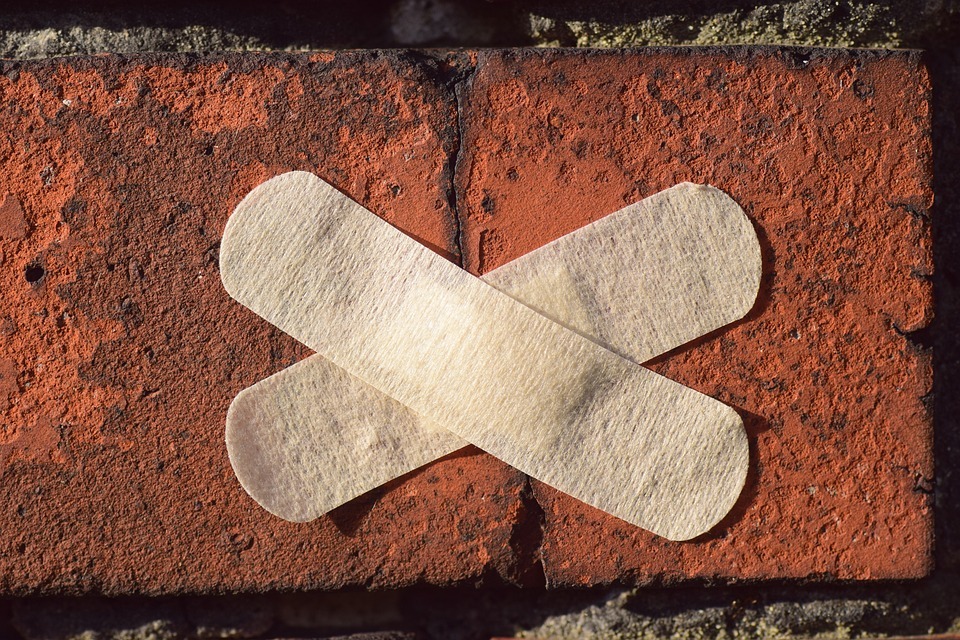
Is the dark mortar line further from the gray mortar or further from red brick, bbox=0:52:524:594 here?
the gray mortar

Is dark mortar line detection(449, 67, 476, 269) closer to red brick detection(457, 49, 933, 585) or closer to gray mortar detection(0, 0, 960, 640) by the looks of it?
red brick detection(457, 49, 933, 585)

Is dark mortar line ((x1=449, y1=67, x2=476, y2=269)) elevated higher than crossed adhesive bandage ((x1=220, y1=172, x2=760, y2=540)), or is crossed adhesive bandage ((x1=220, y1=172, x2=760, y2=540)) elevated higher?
dark mortar line ((x1=449, y1=67, x2=476, y2=269))

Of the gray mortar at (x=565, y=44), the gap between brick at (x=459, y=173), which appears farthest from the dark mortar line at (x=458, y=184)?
the gray mortar at (x=565, y=44)

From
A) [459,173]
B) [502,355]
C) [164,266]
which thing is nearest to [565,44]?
[459,173]

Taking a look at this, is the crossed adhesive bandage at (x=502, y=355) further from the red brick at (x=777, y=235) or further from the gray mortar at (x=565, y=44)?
the gray mortar at (x=565, y=44)

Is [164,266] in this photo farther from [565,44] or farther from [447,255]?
[565,44]

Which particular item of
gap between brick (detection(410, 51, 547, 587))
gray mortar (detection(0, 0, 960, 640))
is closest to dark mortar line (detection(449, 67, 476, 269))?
gap between brick (detection(410, 51, 547, 587))

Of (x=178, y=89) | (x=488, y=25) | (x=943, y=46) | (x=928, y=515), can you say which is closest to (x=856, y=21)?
(x=943, y=46)
